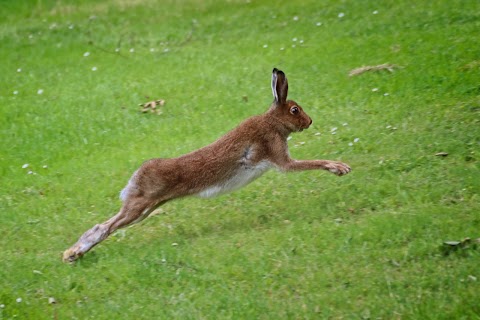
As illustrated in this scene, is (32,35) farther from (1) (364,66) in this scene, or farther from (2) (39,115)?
(1) (364,66)

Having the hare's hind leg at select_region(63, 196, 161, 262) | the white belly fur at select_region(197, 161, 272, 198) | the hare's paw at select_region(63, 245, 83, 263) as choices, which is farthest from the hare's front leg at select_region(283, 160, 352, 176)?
→ the hare's paw at select_region(63, 245, 83, 263)

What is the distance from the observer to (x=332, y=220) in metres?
9.40

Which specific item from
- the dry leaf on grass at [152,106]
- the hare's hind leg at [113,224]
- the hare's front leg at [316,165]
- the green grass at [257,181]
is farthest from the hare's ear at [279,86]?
the dry leaf on grass at [152,106]

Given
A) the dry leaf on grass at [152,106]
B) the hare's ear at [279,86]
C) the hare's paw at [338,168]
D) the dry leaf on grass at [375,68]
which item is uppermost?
the hare's ear at [279,86]

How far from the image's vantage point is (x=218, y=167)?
952cm

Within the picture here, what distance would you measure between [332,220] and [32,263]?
3.11 metres

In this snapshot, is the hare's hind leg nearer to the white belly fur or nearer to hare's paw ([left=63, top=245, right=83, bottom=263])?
hare's paw ([left=63, top=245, right=83, bottom=263])

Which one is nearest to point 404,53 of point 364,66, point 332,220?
point 364,66

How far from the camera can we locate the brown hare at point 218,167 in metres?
9.26

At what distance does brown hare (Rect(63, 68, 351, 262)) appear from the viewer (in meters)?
9.26

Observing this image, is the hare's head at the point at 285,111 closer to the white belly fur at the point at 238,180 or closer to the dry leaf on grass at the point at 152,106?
the white belly fur at the point at 238,180

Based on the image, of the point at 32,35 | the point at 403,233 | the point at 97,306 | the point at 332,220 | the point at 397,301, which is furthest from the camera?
the point at 32,35

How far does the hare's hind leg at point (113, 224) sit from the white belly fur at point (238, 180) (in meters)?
0.55

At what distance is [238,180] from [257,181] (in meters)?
1.43
